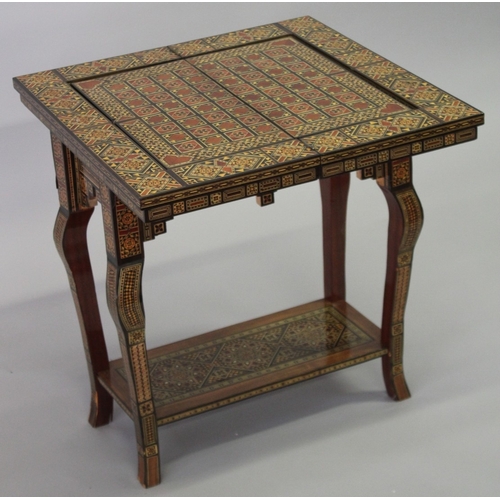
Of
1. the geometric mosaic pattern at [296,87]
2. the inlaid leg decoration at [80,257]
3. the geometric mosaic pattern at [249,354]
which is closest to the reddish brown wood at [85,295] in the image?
the inlaid leg decoration at [80,257]

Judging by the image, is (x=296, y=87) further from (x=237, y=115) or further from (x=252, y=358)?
(x=252, y=358)

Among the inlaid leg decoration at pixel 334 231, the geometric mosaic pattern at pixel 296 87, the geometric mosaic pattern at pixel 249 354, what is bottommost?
the geometric mosaic pattern at pixel 249 354

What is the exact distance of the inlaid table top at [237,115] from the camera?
3.62 m

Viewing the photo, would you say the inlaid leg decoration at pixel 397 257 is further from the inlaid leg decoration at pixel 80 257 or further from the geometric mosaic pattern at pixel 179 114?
the inlaid leg decoration at pixel 80 257

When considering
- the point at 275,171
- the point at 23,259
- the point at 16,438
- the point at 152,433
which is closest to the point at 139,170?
the point at 275,171

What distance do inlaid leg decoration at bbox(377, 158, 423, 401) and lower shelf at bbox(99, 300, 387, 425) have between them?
76mm

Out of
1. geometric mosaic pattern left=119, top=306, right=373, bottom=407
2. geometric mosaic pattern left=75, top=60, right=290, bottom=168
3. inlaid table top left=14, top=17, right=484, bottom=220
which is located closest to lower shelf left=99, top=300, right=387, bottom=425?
geometric mosaic pattern left=119, top=306, right=373, bottom=407

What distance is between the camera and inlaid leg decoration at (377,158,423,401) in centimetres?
398

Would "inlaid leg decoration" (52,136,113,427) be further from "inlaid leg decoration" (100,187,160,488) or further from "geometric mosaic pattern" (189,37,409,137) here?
"geometric mosaic pattern" (189,37,409,137)

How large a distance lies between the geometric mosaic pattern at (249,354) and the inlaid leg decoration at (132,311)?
0.58 feet

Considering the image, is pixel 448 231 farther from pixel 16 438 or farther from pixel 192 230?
pixel 16 438

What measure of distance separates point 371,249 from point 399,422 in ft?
3.95

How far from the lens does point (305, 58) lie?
14.3 feet

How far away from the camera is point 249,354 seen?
4.46m
